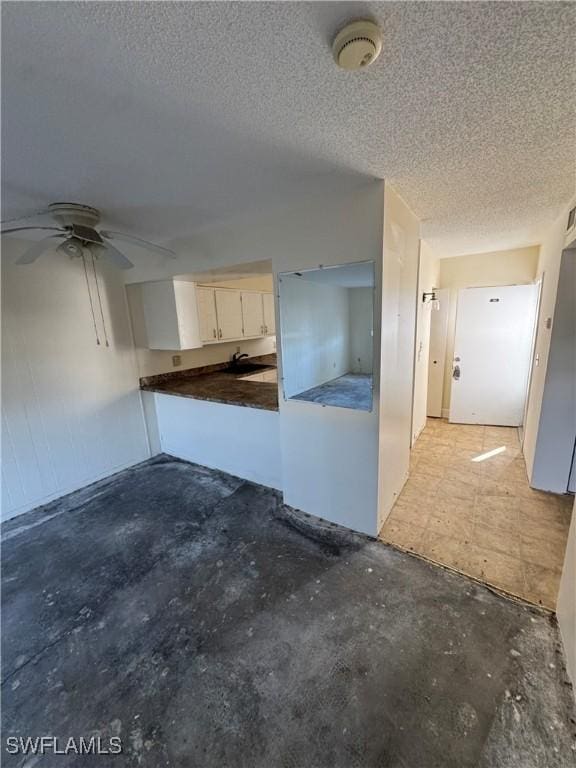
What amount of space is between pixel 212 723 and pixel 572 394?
129 inches

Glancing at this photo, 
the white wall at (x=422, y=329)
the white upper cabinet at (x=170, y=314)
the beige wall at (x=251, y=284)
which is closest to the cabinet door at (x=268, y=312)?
the beige wall at (x=251, y=284)

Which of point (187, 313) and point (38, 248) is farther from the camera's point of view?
point (187, 313)

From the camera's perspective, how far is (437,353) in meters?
4.61

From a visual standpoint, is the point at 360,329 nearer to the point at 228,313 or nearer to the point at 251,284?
the point at 228,313

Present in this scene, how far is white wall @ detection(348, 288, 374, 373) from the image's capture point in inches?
97.3

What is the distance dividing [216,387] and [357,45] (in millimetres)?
2912

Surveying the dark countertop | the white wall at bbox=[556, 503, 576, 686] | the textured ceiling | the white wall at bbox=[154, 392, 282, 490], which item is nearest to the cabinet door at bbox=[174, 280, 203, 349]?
the dark countertop

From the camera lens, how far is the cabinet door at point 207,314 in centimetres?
336

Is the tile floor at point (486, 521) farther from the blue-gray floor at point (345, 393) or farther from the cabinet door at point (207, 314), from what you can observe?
the cabinet door at point (207, 314)

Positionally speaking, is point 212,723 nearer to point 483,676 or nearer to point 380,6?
point 483,676

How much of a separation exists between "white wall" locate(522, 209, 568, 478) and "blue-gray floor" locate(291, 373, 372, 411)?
1679 mm

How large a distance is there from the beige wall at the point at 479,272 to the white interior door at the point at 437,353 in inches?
2.3

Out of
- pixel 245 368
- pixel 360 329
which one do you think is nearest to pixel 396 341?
pixel 360 329

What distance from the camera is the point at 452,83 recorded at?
40.6 inches
